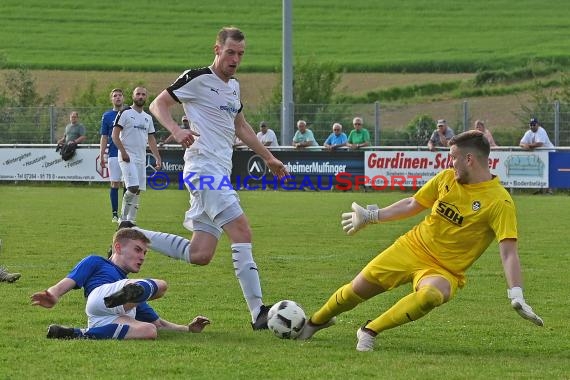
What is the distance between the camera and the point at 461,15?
70.8 m

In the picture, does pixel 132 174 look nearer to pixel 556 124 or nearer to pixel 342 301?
pixel 342 301

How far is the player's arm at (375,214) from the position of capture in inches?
299

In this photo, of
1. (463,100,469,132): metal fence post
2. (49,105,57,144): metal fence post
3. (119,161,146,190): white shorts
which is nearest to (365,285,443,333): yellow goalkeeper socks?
(119,161,146,190): white shorts

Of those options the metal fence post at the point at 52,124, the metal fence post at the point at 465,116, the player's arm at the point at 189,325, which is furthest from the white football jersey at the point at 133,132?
the metal fence post at the point at 52,124

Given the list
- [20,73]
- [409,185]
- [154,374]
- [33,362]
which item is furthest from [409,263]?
[20,73]

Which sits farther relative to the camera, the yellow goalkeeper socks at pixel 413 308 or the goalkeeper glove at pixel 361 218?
the goalkeeper glove at pixel 361 218

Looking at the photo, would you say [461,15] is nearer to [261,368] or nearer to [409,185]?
[409,185]

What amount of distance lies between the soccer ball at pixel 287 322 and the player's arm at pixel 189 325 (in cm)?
49

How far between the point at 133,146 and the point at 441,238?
10796mm

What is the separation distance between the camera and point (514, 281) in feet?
22.9

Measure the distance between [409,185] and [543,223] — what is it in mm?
9943

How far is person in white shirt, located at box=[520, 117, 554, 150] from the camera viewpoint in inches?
1096

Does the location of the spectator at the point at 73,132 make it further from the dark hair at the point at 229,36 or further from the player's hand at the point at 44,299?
the player's hand at the point at 44,299

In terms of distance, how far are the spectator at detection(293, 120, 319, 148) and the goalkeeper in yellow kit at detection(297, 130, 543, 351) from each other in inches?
889
